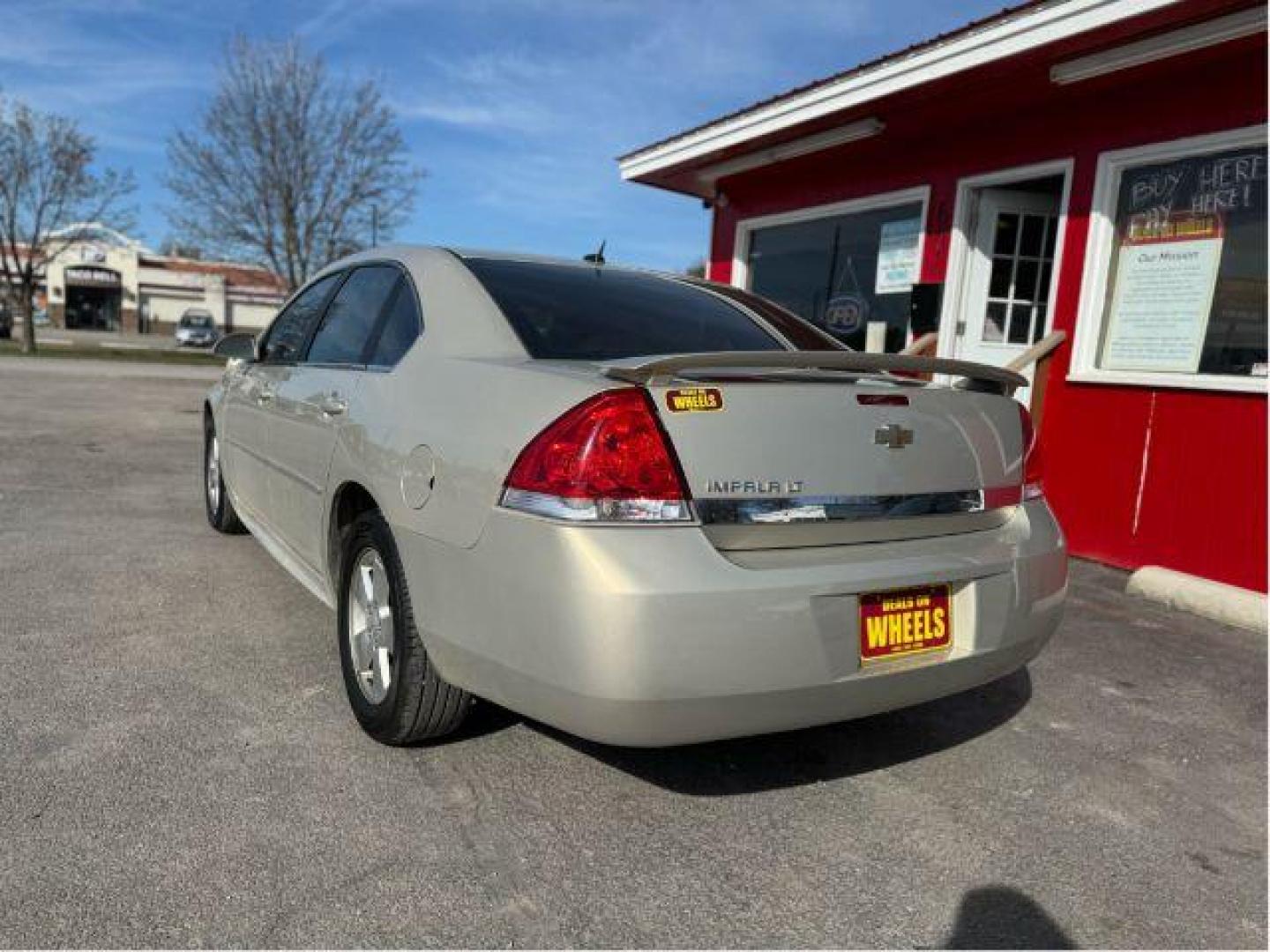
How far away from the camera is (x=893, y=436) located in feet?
7.63

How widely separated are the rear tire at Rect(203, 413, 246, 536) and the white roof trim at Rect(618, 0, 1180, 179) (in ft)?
15.4

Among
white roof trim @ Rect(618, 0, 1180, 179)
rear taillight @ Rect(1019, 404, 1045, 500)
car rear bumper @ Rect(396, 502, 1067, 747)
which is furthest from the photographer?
white roof trim @ Rect(618, 0, 1180, 179)

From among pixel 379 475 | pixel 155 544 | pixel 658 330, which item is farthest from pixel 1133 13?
pixel 155 544

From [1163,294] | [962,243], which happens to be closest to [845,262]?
[962,243]

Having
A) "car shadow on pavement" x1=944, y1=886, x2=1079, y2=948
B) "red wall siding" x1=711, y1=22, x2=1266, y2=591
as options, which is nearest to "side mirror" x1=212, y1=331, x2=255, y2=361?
"car shadow on pavement" x1=944, y1=886, x2=1079, y2=948

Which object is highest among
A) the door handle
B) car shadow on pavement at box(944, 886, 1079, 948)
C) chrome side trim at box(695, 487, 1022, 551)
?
the door handle

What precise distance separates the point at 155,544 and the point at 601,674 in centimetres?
374

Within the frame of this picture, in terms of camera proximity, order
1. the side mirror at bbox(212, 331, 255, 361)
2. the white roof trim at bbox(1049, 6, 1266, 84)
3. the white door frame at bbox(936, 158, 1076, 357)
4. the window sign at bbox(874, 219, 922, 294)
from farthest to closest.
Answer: the window sign at bbox(874, 219, 922, 294)
the white door frame at bbox(936, 158, 1076, 357)
the white roof trim at bbox(1049, 6, 1266, 84)
the side mirror at bbox(212, 331, 255, 361)

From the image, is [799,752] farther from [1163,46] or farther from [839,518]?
[1163,46]

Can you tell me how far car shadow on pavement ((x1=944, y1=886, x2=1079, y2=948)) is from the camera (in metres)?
1.99

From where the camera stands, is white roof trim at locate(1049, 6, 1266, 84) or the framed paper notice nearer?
white roof trim at locate(1049, 6, 1266, 84)

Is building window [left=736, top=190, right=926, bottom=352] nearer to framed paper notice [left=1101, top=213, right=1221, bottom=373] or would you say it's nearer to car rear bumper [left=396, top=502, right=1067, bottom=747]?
framed paper notice [left=1101, top=213, right=1221, bottom=373]

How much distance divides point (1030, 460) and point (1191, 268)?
3479 millimetres

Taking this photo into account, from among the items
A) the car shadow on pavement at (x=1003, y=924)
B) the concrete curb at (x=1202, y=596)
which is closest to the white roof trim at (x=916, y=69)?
the concrete curb at (x=1202, y=596)
